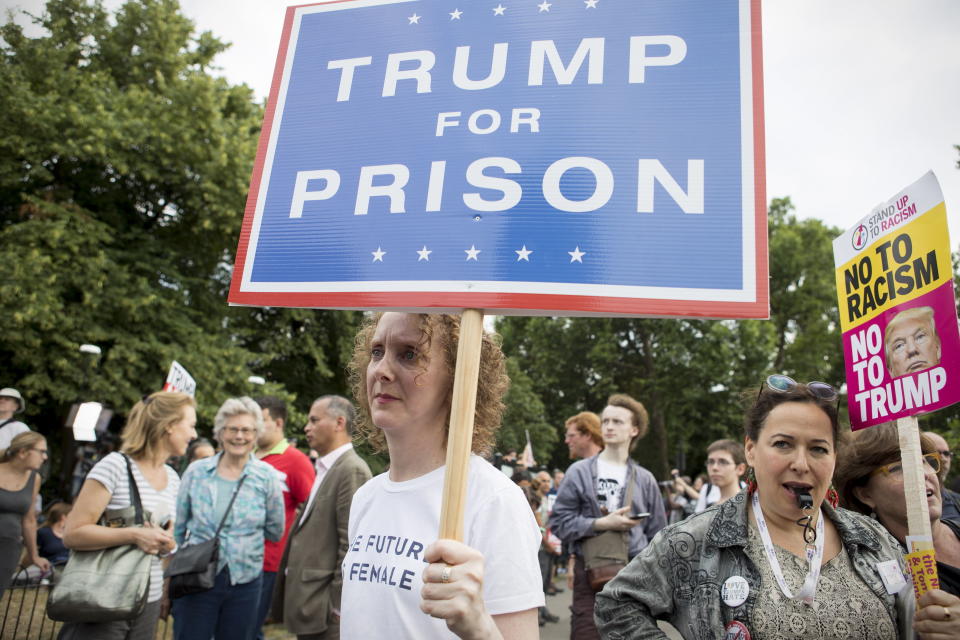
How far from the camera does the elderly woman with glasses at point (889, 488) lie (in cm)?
256

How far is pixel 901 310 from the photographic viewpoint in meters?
2.25

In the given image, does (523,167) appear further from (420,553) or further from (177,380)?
(177,380)

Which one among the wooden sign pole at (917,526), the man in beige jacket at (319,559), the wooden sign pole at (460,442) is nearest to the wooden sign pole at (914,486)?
the wooden sign pole at (917,526)

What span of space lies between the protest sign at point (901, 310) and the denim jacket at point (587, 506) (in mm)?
2703

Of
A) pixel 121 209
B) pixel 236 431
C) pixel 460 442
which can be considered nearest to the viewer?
pixel 460 442

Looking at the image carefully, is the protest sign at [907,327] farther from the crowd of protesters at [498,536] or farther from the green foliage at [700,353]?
the green foliage at [700,353]

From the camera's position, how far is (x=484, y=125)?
1.76 meters

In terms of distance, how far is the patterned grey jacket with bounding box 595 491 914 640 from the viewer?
2.09m

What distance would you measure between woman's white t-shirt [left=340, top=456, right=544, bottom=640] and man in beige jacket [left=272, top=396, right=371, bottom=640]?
7.61 feet

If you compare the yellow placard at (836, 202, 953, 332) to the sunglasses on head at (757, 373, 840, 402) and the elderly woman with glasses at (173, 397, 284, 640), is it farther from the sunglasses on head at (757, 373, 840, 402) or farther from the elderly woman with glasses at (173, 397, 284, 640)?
the elderly woman with glasses at (173, 397, 284, 640)

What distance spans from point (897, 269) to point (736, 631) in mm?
1278

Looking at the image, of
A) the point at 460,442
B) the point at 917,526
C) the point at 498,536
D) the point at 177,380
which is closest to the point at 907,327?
the point at 917,526

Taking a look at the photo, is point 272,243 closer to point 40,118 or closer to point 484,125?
point 484,125

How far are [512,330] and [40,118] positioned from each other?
79.1ft
